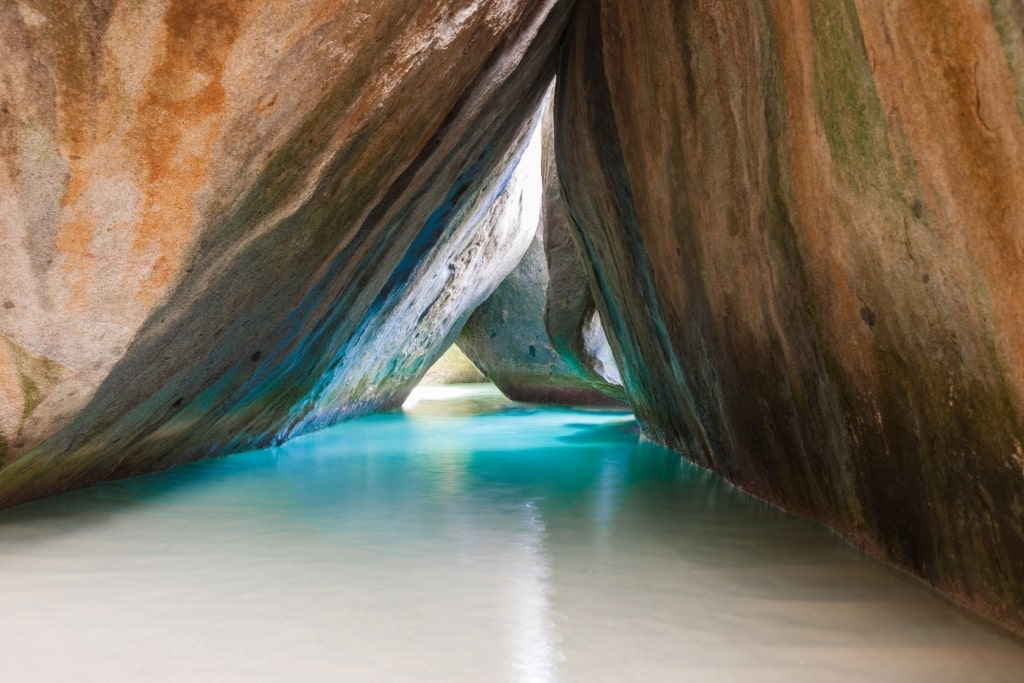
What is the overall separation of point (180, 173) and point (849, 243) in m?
2.60

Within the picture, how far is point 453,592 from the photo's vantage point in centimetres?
321

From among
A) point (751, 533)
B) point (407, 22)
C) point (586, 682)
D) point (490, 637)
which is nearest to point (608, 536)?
point (751, 533)

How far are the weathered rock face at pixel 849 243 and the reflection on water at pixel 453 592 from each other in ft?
→ 1.12

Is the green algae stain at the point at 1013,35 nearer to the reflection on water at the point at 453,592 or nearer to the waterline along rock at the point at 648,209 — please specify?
the waterline along rock at the point at 648,209

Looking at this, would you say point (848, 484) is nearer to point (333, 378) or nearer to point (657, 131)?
point (657, 131)

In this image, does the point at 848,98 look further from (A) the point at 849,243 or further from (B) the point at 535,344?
(B) the point at 535,344

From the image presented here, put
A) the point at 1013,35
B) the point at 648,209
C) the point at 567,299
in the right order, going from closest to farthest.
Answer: the point at 1013,35 < the point at 648,209 < the point at 567,299

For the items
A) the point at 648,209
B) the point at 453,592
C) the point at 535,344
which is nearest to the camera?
the point at 453,592

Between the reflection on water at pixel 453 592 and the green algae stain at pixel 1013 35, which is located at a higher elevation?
the green algae stain at pixel 1013 35

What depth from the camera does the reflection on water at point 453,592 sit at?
252 cm

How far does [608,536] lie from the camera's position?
13.6 feet

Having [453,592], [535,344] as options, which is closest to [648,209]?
[453,592]

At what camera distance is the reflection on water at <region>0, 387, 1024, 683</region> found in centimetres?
252

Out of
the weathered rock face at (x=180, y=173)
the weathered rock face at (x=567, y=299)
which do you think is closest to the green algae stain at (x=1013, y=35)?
the weathered rock face at (x=180, y=173)
